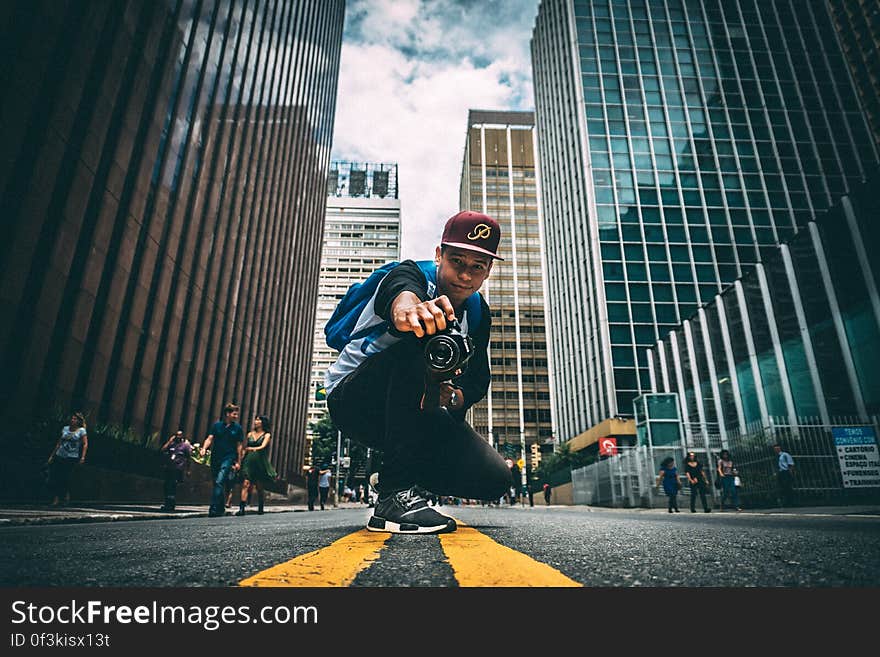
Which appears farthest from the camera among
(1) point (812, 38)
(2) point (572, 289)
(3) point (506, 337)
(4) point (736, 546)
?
(3) point (506, 337)

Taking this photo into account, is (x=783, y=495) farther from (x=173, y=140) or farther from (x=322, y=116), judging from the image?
(x=322, y=116)

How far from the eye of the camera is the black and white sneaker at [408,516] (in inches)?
101

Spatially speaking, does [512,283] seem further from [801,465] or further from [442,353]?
[442,353]

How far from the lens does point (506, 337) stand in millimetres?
85125

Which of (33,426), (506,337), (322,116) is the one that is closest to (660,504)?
(33,426)

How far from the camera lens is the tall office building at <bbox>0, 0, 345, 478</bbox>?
1098 centimetres

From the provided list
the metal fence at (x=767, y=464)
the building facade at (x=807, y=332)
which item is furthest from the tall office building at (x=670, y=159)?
the metal fence at (x=767, y=464)

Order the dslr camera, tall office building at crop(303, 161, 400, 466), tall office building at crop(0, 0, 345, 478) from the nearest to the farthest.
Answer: the dslr camera, tall office building at crop(0, 0, 345, 478), tall office building at crop(303, 161, 400, 466)

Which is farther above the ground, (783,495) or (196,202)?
(196,202)

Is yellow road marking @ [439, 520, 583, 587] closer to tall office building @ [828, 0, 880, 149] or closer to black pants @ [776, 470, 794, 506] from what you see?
black pants @ [776, 470, 794, 506]

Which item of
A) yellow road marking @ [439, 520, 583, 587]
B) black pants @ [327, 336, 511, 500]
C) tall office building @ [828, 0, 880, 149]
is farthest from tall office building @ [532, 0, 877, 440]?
yellow road marking @ [439, 520, 583, 587]

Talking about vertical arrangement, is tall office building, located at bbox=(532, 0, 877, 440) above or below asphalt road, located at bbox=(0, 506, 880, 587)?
above

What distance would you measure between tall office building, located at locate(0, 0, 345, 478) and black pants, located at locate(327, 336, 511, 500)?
440 inches

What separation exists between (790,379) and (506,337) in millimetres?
67973
